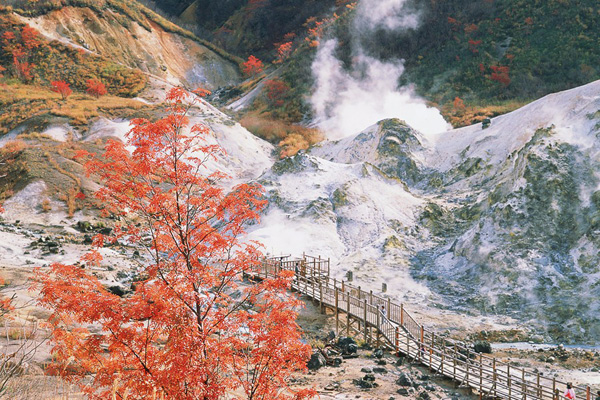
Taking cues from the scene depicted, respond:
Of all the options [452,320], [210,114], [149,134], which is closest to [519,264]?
[452,320]

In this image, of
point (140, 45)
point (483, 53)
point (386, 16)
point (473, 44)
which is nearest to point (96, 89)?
point (140, 45)

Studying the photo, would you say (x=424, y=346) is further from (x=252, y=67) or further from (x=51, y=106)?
(x=252, y=67)

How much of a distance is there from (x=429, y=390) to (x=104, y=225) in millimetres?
24366

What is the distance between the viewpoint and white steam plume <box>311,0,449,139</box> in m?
51.5

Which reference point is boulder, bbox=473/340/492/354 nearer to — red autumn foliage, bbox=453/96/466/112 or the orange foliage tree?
the orange foliage tree

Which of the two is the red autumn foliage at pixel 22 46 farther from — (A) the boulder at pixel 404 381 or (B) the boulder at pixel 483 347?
(A) the boulder at pixel 404 381

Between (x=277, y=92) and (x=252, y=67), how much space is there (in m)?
23.4

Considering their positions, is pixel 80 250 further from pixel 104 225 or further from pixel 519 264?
pixel 519 264

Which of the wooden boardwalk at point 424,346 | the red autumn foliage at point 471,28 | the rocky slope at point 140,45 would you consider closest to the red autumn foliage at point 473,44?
the red autumn foliage at point 471,28

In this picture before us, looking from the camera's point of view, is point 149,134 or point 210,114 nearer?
point 149,134

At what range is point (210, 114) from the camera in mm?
53719

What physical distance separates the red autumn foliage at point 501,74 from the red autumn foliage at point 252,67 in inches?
1639

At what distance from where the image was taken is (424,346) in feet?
52.9

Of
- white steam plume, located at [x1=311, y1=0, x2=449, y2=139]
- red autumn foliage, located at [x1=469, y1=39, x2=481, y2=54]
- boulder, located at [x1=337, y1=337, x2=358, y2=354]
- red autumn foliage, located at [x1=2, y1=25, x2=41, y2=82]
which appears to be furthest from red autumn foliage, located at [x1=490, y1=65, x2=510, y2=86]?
red autumn foliage, located at [x1=2, y1=25, x2=41, y2=82]
